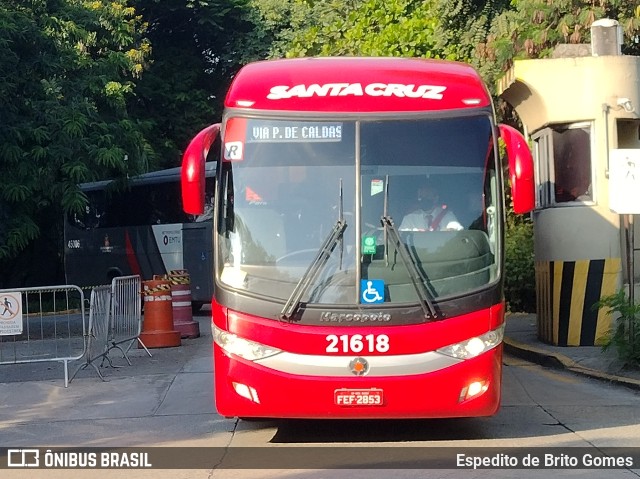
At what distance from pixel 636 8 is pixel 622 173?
909 centimetres

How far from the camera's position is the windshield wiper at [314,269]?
8.80m

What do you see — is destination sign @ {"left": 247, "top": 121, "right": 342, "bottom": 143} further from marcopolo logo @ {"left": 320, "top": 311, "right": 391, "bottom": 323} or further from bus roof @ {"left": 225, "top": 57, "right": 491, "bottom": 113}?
marcopolo logo @ {"left": 320, "top": 311, "right": 391, "bottom": 323}

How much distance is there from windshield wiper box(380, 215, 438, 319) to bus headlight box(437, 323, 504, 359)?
29 centimetres

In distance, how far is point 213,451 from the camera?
9.14 meters

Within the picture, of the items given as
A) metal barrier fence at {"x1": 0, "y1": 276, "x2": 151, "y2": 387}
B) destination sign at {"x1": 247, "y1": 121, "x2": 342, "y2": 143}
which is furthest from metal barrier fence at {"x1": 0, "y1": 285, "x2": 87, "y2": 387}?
destination sign at {"x1": 247, "y1": 121, "x2": 342, "y2": 143}

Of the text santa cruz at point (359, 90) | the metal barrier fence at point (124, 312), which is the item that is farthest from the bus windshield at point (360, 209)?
the metal barrier fence at point (124, 312)

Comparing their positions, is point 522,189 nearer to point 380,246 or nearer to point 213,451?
point 380,246

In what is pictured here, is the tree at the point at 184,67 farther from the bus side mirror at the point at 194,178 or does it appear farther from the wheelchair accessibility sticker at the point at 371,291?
the wheelchair accessibility sticker at the point at 371,291

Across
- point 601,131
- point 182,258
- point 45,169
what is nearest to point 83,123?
point 45,169

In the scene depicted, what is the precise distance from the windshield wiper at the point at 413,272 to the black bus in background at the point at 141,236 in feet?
54.1

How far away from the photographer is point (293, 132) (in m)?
9.21

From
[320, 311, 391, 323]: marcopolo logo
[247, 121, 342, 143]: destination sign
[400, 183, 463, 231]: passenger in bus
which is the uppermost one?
[247, 121, 342, 143]: destination sign

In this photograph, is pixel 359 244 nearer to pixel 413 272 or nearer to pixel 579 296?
pixel 413 272

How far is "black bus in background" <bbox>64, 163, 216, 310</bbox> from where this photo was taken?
27016 mm
